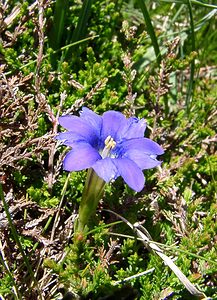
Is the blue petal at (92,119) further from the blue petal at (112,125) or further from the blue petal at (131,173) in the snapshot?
the blue petal at (131,173)

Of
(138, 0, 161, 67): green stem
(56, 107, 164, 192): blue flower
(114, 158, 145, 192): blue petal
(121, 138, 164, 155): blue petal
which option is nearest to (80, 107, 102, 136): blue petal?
(56, 107, 164, 192): blue flower

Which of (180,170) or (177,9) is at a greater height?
(177,9)

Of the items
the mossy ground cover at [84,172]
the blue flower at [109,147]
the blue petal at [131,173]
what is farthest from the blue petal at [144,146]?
the mossy ground cover at [84,172]

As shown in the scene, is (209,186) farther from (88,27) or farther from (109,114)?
(88,27)

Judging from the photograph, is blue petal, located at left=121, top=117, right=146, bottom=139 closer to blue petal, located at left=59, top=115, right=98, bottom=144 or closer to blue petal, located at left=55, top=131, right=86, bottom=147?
blue petal, located at left=59, top=115, right=98, bottom=144

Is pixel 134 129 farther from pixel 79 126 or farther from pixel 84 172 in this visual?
pixel 84 172

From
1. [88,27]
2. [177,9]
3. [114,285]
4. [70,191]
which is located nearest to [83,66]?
[88,27]
